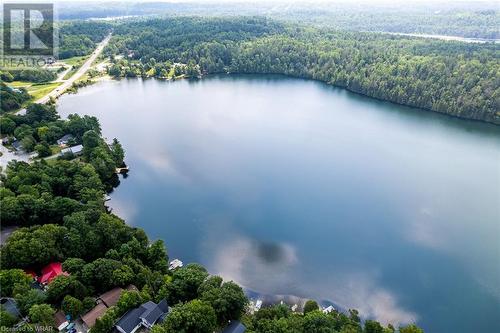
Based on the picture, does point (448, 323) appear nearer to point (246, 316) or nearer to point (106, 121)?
point (246, 316)

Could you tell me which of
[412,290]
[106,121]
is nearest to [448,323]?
[412,290]

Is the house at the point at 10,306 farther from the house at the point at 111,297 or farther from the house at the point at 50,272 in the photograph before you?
the house at the point at 111,297

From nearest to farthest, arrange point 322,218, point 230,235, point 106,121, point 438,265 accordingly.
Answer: point 438,265
point 230,235
point 322,218
point 106,121

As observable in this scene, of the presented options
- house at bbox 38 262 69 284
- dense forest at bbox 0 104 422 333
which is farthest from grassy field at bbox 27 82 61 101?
house at bbox 38 262 69 284

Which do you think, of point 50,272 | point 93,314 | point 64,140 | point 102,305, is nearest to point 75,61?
point 64,140

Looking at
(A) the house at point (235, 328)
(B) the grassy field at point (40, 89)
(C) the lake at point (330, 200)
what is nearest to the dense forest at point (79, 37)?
(B) the grassy field at point (40, 89)

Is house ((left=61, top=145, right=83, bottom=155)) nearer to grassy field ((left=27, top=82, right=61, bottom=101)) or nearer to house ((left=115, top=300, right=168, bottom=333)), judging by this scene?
house ((left=115, top=300, right=168, bottom=333))

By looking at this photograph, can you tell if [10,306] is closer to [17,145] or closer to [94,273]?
[94,273]
